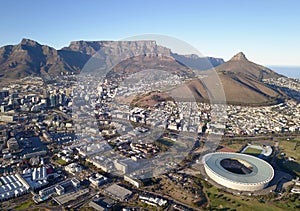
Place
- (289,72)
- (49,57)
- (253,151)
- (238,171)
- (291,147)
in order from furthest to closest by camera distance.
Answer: (289,72)
(49,57)
(291,147)
(253,151)
(238,171)

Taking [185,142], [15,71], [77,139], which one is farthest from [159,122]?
[15,71]

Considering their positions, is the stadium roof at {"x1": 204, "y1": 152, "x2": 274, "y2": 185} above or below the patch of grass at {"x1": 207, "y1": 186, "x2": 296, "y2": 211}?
above

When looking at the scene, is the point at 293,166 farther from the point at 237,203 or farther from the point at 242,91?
the point at 242,91

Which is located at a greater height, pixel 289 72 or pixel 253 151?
pixel 289 72

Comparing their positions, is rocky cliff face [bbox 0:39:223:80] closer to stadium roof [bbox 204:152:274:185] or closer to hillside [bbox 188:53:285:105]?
hillside [bbox 188:53:285:105]

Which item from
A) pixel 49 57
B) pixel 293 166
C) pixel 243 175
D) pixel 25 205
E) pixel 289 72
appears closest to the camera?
pixel 25 205

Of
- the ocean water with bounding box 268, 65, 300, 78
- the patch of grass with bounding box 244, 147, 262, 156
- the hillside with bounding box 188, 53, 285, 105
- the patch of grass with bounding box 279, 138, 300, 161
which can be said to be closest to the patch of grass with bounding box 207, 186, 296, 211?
the patch of grass with bounding box 244, 147, 262, 156

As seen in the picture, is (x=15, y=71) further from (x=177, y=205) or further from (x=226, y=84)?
(x=177, y=205)

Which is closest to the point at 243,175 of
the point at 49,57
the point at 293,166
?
the point at 293,166

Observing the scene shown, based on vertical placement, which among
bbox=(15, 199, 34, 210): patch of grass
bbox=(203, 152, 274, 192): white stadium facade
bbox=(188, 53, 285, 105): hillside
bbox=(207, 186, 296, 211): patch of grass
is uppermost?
bbox=(188, 53, 285, 105): hillside
